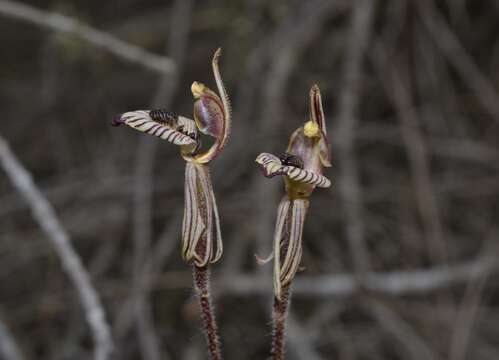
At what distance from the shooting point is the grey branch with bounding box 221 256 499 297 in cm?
307

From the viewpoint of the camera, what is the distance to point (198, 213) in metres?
1.33

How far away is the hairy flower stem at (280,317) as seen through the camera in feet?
4.60

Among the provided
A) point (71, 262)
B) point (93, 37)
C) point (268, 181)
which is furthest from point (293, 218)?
point (268, 181)

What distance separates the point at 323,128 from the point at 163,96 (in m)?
1.66

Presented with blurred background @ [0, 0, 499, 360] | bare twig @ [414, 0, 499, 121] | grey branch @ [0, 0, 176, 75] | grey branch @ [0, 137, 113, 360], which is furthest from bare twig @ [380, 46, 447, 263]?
grey branch @ [0, 137, 113, 360]

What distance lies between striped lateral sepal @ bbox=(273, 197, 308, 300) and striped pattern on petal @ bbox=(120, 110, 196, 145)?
236 millimetres

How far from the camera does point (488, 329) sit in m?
3.70

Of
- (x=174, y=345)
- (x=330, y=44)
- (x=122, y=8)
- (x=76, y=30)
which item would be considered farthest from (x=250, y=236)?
(x=122, y=8)

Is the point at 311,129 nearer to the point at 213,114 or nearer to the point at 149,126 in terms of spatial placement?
the point at 213,114

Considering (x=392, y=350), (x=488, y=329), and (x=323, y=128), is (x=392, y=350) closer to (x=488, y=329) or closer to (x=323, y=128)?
(x=488, y=329)

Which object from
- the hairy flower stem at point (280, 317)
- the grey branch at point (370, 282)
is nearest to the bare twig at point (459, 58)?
A: the grey branch at point (370, 282)

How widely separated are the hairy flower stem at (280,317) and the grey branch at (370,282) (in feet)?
5.11

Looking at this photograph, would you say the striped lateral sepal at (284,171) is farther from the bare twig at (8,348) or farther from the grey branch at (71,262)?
the bare twig at (8,348)

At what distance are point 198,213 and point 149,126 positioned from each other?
0.19 m
